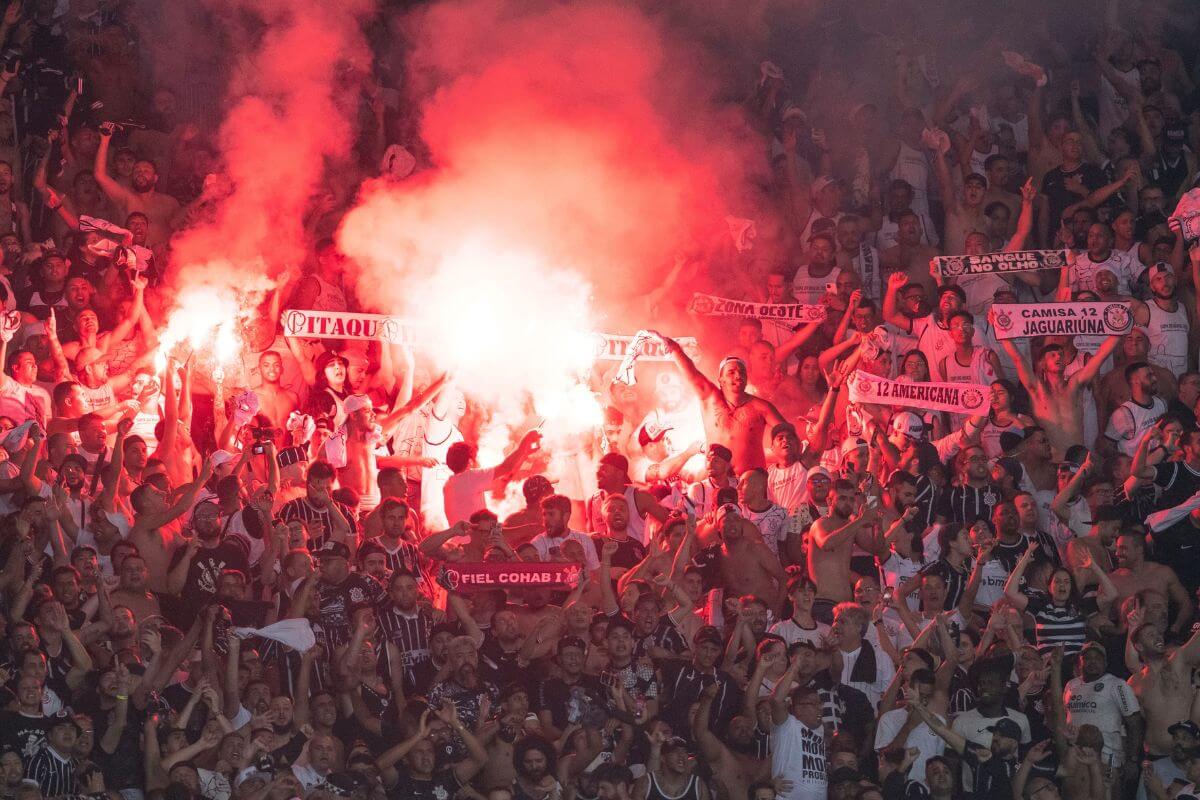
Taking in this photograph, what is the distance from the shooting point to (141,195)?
508 inches

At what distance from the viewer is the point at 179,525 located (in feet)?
35.7

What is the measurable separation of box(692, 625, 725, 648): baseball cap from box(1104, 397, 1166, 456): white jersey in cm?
291

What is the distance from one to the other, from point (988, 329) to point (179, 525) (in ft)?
15.9

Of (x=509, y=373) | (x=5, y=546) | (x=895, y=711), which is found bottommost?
(x=895, y=711)

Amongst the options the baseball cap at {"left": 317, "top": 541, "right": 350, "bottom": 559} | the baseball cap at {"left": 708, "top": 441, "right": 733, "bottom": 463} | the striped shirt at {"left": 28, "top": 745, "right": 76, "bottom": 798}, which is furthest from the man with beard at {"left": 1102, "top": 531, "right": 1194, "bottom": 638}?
the striped shirt at {"left": 28, "top": 745, "right": 76, "bottom": 798}

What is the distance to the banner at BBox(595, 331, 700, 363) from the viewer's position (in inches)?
492

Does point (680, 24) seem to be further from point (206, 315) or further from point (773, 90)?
point (206, 315)

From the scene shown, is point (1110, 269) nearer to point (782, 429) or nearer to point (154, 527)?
point (782, 429)

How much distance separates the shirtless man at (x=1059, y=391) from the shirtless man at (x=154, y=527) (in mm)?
4689

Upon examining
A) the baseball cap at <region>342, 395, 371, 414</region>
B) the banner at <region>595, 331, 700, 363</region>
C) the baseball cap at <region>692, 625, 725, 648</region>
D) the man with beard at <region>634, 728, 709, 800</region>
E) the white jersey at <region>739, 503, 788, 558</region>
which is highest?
the banner at <region>595, 331, 700, 363</region>

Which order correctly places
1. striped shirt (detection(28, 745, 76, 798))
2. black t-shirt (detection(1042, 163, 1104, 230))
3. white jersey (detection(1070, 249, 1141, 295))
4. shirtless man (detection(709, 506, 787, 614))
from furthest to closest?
black t-shirt (detection(1042, 163, 1104, 230)) → white jersey (detection(1070, 249, 1141, 295)) → shirtless man (detection(709, 506, 787, 614)) → striped shirt (detection(28, 745, 76, 798))

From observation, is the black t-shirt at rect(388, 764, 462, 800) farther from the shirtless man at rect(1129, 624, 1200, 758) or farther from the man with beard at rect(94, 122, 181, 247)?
the man with beard at rect(94, 122, 181, 247)

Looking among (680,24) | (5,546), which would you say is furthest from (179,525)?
(680,24)

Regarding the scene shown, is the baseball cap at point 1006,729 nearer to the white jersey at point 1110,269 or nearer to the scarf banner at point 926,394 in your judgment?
the scarf banner at point 926,394
